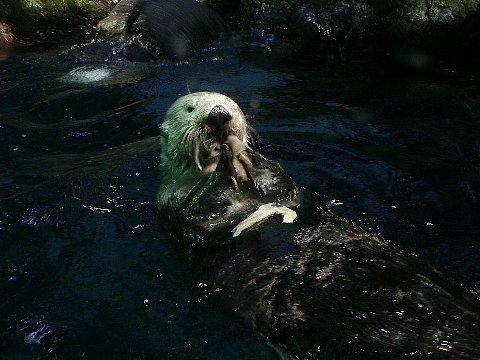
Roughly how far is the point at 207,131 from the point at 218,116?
0.52 ft

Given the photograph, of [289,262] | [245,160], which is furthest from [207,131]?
[289,262]

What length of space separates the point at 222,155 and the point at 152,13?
5.14 meters

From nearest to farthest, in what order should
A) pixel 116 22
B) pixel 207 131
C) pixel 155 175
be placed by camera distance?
1. pixel 207 131
2. pixel 155 175
3. pixel 116 22

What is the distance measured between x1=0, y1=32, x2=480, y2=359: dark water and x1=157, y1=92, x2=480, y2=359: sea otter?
0.60ft

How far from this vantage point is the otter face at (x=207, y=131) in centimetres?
339

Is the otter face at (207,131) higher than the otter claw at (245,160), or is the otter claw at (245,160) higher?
the otter face at (207,131)

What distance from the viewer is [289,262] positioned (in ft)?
9.54

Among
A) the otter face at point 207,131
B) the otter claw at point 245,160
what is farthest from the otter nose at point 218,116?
the otter claw at point 245,160

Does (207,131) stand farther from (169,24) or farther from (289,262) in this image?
(169,24)

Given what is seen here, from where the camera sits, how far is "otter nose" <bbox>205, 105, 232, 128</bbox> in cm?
333

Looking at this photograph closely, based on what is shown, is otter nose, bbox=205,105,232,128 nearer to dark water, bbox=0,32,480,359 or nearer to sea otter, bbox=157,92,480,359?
sea otter, bbox=157,92,480,359

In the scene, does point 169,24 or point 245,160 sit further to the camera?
point 169,24

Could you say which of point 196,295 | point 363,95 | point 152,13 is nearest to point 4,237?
point 196,295

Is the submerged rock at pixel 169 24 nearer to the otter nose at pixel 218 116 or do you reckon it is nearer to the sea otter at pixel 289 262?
the sea otter at pixel 289 262
